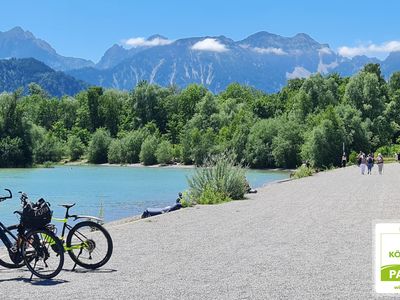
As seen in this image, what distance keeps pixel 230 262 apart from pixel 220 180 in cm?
1444

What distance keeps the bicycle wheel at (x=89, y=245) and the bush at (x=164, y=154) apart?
306ft

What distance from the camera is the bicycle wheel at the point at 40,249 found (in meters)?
8.60

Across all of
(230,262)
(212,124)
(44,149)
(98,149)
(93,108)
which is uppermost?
(93,108)

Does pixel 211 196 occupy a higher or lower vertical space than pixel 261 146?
lower

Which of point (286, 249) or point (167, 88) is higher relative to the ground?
point (167, 88)

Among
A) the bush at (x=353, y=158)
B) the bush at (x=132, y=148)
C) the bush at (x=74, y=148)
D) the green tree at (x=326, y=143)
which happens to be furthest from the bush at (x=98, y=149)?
the bush at (x=353, y=158)

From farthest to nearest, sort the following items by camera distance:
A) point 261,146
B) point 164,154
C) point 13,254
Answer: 1. point 164,154
2. point 261,146
3. point 13,254

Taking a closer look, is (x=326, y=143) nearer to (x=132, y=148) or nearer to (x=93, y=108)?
(x=132, y=148)

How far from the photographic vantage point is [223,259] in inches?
393

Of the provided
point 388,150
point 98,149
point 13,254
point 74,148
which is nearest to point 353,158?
point 388,150

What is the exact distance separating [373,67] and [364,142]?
29960mm

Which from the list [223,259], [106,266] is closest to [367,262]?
[223,259]

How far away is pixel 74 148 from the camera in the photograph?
113938mm

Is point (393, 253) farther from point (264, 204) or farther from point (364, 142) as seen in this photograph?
point (364, 142)
